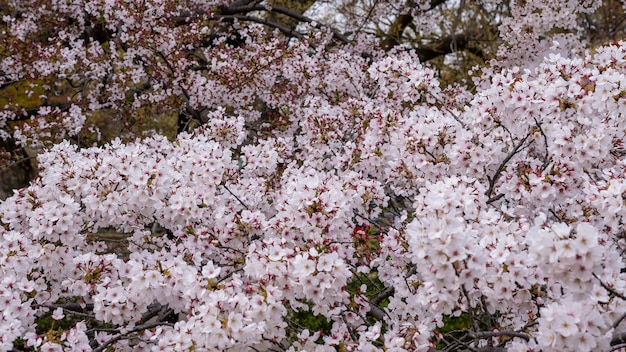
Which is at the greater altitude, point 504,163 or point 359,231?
point 504,163

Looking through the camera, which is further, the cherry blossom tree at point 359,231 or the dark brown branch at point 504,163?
the dark brown branch at point 504,163

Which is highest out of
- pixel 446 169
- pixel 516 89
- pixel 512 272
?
pixel 516 89

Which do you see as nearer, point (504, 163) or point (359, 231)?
point (359, 231)

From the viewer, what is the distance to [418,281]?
10.7ft

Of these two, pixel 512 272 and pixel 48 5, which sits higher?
pixel 48 5

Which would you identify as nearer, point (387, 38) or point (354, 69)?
point (354, 69)

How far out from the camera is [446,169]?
3668mm

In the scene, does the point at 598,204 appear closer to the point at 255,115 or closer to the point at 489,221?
the point at 489,221

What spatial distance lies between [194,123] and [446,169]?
210 inches

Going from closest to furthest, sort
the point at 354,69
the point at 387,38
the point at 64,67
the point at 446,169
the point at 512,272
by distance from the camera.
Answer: the point at 512,272 < the point at 446,169 < the point at 354,69 < the point at 64,67 < the point at 387,38

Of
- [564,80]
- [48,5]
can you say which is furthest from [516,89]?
[48,5]

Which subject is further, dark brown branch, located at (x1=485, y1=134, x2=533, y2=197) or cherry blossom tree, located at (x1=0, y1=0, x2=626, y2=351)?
dark brown branch, located at (x1=485, y1=134, x2=533, y2=197)

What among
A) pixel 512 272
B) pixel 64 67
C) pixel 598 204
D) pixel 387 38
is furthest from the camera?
pixel 387 38

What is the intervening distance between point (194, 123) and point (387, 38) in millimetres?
4528
